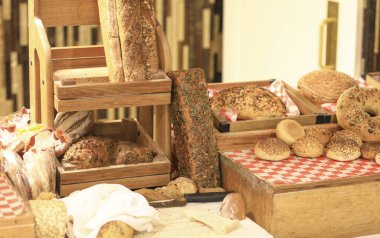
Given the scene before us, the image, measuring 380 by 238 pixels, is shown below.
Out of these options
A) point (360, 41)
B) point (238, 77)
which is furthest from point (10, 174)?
point (238, 77)

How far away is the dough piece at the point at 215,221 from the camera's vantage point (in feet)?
6.11

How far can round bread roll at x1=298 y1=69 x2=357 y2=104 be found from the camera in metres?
2.57

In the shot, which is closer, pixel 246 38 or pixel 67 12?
pixel 67 12

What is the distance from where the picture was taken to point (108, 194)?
1870 mm

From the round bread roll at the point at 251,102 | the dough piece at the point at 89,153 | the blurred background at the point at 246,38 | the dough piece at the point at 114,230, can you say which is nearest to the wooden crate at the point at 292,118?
the round bread roll at the point at 251,102

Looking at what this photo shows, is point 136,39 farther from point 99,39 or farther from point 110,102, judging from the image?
point 99,39

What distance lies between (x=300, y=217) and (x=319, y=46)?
2.21m

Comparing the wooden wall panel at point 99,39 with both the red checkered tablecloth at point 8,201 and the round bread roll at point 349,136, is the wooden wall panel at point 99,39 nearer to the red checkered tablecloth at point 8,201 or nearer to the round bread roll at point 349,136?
the round bread roll at point 349,136

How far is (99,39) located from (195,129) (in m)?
2.25

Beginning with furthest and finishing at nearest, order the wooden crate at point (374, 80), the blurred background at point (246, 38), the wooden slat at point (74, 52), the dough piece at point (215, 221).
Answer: the blurred background at point (246, 38)
the wooden crate at point (374, 80)
the wooden slat at point (74, 52)
the dough piece at point (215, 221)

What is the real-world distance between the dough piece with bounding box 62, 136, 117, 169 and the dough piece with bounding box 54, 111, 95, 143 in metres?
0.04

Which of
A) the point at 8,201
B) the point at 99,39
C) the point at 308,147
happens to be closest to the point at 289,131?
the point at 308,147

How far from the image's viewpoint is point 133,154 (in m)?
2.11

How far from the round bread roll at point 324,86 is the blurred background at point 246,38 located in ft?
4.04
